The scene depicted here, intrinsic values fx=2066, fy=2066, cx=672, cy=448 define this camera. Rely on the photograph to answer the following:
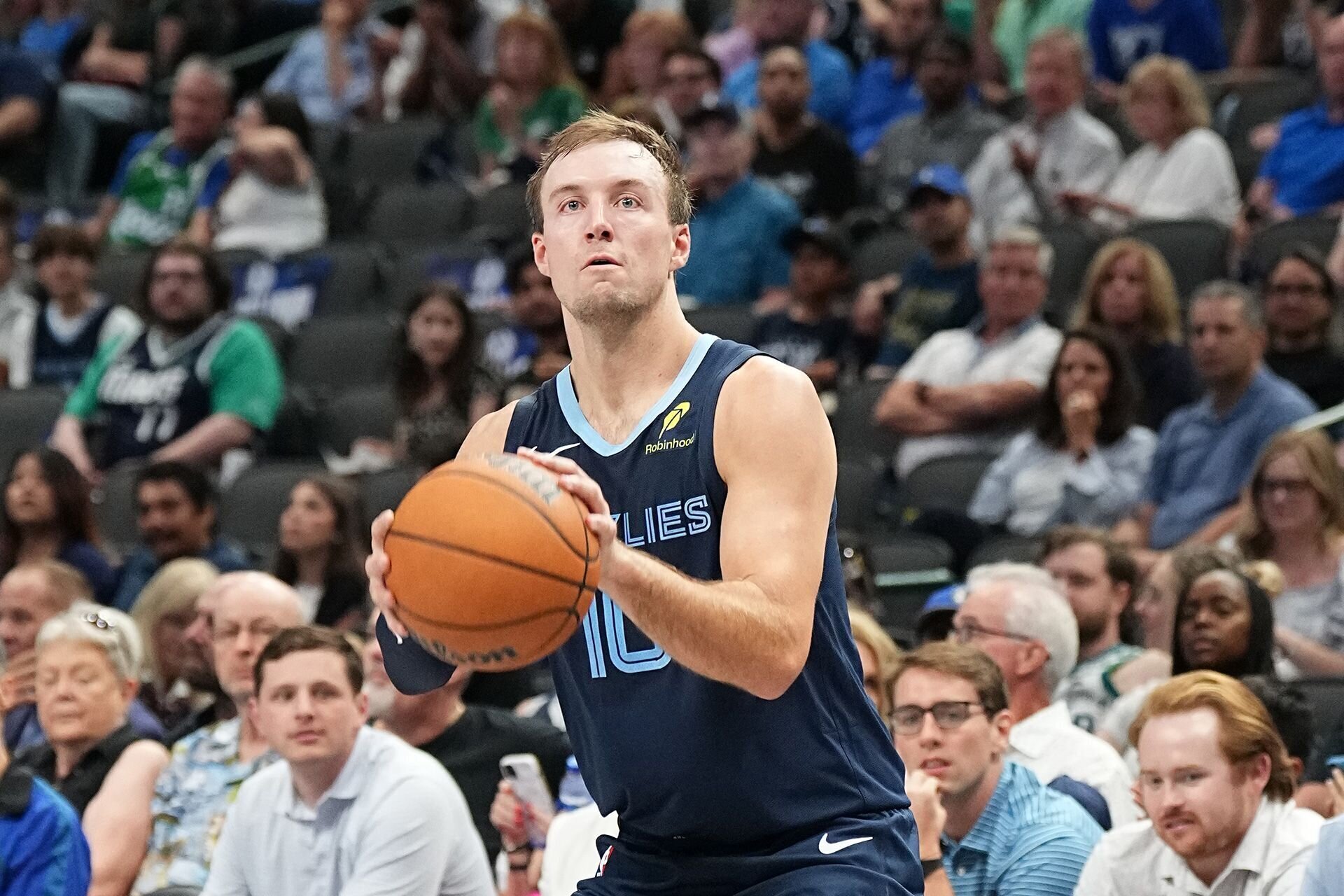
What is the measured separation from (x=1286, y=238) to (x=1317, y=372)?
3.11 ft

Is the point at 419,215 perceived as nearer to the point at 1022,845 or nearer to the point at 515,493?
the point at 1022,845

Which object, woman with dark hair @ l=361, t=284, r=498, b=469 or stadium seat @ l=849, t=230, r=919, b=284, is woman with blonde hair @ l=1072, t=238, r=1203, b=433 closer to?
stadium seat @ l=849, t=230, r=919, b=284

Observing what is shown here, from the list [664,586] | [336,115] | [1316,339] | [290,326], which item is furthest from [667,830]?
[336,115]

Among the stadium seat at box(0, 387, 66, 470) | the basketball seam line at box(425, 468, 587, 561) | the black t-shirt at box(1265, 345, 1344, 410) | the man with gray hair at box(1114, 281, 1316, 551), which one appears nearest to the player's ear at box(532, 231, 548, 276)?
the basketball seam line at box(425, 468, 587, 561)

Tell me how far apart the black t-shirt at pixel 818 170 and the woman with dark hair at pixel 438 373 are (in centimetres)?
222

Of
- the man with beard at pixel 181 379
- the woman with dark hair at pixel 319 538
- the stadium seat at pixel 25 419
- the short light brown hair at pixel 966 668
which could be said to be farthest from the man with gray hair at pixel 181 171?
the short light brown hair at pixel 966 668

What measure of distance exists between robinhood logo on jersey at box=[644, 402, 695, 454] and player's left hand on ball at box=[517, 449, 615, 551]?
1.20 ft

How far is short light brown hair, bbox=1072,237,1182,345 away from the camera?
8.08 meters

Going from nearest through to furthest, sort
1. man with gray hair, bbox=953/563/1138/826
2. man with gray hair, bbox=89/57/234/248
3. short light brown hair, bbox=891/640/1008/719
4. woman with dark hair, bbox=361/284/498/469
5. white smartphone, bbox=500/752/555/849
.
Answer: short light brown hair, bbox=891/640/1008/719
white smartphone, bbox=500/752/555/849
man with gray hair, bbox=953/563/1138/826
woman with dark hair, bbox=361/284/498/469
man with gray hair, bbox=89/57/234/248

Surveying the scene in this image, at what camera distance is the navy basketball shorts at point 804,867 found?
299 cm

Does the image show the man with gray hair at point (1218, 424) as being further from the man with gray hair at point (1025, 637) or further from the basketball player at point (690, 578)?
the basketball player at point (690, 578)

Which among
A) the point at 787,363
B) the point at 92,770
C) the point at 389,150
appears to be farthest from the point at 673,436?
the point at 389,150

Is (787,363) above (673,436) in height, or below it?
above

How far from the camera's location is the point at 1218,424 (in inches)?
300
